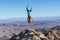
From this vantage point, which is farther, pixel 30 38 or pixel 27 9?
pixel 30 38

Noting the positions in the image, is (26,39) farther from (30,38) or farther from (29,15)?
(29,15)

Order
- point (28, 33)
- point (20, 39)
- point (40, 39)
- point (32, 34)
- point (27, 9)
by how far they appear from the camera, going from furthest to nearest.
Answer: point (20, 39) → point (28, 33) → point (32, 34) → point (40, 39) → point (27, 9)

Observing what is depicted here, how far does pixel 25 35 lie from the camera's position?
9606 cm

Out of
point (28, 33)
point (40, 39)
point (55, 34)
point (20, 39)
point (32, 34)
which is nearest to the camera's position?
point (40, 39)

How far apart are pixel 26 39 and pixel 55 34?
2463 centimetres

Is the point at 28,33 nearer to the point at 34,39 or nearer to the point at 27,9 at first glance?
the point at 34,39

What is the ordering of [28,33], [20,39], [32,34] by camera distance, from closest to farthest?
[32,34] → [28,33] → [20,39]

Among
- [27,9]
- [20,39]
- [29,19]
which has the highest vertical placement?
[27,9]

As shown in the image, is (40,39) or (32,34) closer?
(40,39)

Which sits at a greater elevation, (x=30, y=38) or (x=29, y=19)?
(x=29, y=19)

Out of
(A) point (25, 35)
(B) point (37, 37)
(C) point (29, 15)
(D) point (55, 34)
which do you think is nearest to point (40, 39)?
(B) point (37, 37)

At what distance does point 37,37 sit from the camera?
273 feet

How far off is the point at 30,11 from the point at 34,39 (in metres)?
55.6

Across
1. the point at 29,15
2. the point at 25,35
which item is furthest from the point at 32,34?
the point at 29,15
